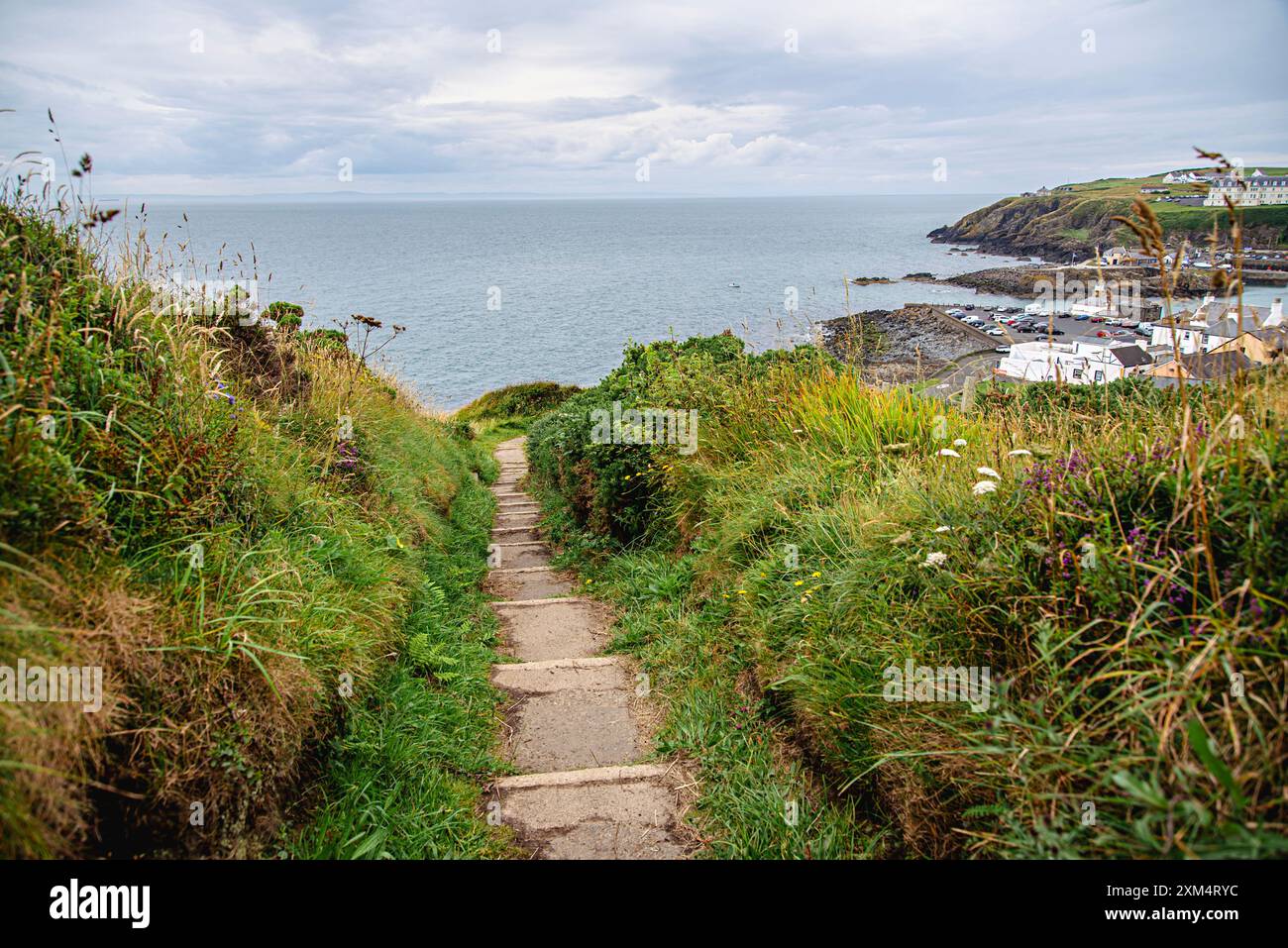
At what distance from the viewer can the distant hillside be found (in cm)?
5353

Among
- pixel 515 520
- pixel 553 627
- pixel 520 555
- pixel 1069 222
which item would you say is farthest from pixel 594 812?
pixel 1069 222

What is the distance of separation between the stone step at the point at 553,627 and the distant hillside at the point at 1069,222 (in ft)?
168

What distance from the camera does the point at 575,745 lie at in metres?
4.59

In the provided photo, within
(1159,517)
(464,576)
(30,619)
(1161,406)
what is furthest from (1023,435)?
(464,576)

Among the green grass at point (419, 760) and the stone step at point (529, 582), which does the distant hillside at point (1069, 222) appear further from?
the green grass at point (419, 760)

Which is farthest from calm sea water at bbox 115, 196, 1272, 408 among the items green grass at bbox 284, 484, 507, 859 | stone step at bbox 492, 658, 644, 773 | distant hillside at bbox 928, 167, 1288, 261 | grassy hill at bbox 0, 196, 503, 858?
distant hillside at bbox 928, 167, 1288, 261

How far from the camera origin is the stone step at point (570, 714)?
14.7 ft

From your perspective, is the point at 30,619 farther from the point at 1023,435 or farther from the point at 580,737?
the point at 1023,435

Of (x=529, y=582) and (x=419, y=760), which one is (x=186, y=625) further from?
(x=529, y=582)

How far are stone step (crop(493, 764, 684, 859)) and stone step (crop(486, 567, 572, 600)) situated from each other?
373 centimetres

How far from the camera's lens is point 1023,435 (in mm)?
4512

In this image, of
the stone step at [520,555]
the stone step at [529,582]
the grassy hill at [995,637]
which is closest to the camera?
the grassy hill at [995,637]

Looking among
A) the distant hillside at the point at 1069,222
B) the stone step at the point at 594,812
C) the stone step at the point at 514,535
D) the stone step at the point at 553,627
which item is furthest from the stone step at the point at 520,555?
the distant hillside at the point at 1069,222

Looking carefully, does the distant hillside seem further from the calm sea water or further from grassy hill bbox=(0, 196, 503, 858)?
grassy hill bbox=(0, 196, 503, 858)
